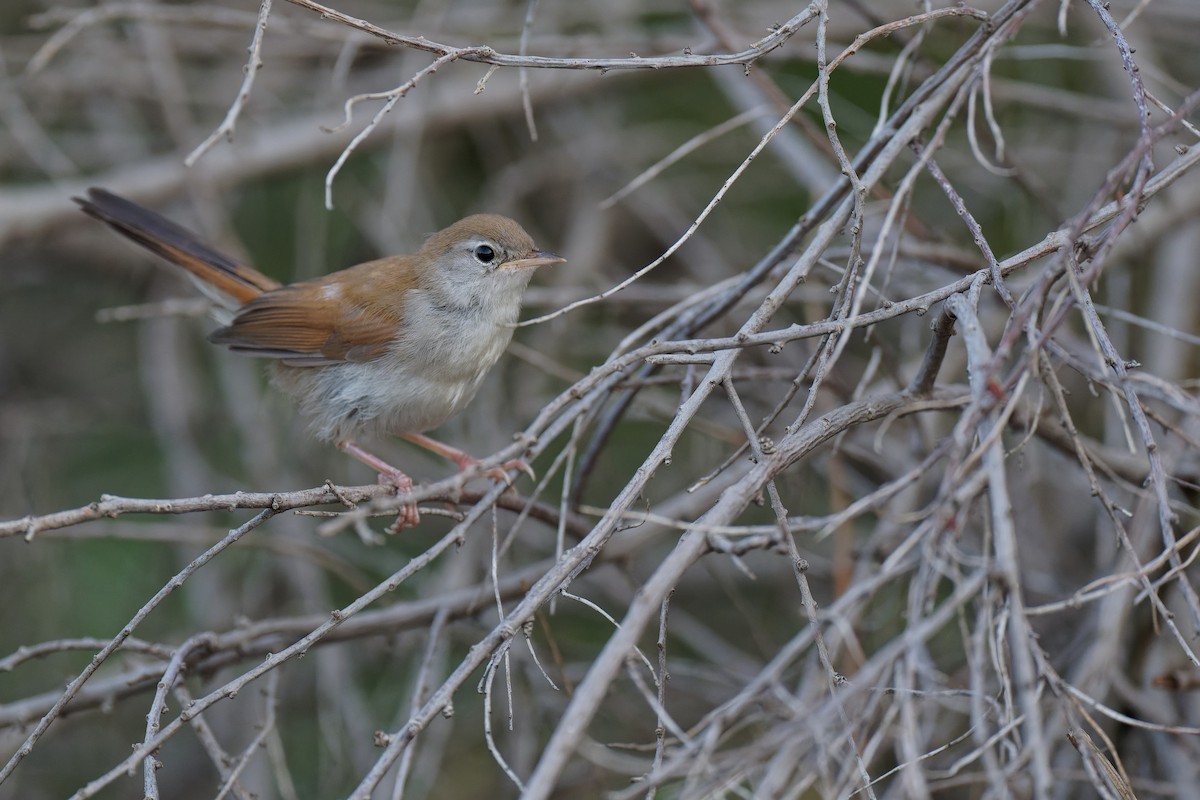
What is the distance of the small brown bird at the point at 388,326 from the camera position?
427cm

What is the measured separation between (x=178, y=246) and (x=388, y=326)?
1.04 metres

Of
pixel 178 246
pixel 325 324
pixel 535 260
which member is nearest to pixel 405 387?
pixel 325 324

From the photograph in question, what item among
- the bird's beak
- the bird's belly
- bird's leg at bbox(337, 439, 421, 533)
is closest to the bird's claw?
bird's leg at bbox(337, 439, 421, 533)

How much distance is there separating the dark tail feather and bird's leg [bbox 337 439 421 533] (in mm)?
824

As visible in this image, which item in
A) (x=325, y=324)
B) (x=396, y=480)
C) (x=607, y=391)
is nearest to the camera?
(x=607, y=391)

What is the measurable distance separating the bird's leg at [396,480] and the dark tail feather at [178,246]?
2.70ft

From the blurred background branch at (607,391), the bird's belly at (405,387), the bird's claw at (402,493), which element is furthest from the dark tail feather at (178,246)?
the bird's claw at (402,493)

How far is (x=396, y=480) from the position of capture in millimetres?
4238

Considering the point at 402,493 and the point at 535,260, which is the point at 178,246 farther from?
the point at 402,493

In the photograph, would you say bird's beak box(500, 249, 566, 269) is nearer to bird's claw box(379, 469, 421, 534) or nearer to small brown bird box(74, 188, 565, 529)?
small brown bird box(74, 188, 565, 529)

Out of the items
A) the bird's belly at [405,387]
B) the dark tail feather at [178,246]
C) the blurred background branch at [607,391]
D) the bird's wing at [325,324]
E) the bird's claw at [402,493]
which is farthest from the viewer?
the dark tail feather at [178,246]

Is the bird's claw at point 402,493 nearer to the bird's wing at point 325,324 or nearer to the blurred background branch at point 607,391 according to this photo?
the blurred background branch at point 607,391

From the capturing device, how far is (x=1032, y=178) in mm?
4113

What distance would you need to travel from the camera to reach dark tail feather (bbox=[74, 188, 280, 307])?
4656mm
